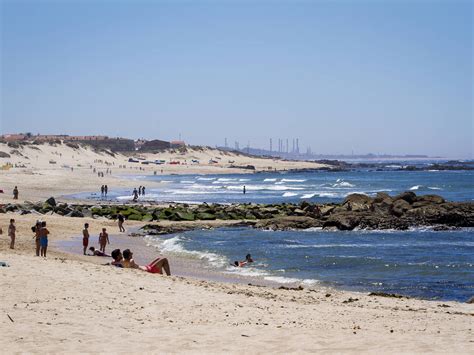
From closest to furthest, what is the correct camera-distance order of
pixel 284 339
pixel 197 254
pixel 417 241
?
pixel 284 339 → pixel 197 254 → pixel 417 241

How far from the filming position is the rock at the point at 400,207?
34025 mm

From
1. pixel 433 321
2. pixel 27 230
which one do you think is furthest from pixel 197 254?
pixel 433 321

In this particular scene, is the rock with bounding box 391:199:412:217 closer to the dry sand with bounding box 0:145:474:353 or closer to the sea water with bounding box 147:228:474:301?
the sea water with bounding box 147:228:474:301

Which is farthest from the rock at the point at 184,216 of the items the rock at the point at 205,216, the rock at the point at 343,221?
the rock at the point at 343,221

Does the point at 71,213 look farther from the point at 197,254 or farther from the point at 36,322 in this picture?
the point at 36,322

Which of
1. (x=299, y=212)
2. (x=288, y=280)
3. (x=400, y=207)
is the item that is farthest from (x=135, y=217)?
(x=288, y=280)

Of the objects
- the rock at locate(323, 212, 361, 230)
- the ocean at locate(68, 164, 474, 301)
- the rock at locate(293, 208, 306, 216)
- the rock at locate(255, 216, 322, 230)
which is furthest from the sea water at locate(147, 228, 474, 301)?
the rock at locate(293, 208, 306, 216)

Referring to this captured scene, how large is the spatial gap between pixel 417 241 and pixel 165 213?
14.8 m

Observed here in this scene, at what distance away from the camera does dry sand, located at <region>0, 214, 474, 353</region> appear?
28.7 ft

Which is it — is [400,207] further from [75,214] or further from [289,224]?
[75,214]

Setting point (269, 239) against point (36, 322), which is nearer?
point (36, 322)

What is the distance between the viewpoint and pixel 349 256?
22.5m

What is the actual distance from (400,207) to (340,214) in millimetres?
3934

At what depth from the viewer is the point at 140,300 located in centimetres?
1162
